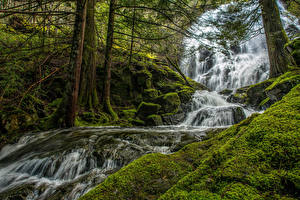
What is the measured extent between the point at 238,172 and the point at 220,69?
60.0 ft

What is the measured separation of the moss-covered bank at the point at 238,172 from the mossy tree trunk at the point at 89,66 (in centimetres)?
628

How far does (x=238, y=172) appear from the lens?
110 cm

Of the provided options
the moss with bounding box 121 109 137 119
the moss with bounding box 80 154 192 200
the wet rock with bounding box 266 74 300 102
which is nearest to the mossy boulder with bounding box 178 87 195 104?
the moss with bounding box 121 109 137 119

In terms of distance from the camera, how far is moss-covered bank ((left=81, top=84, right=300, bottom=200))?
964 millimetres

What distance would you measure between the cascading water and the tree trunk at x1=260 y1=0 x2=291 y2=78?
2.14 ft

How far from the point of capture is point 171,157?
1.94 meters

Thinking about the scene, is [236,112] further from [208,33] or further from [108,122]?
[108,122]

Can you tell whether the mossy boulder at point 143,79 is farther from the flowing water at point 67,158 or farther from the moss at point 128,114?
the flowing water at point 67,158

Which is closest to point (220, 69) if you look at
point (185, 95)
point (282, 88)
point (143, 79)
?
point (185, 95)

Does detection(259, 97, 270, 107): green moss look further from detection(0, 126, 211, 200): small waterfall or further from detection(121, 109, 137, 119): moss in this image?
detection(121, 109, 137, 119): moss

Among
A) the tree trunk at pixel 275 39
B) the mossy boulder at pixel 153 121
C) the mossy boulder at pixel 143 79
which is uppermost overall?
→ the tree trunk at pixel 275 39

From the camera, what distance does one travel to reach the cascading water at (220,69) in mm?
6188

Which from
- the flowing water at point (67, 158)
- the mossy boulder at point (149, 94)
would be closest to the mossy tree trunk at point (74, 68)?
the flowing water at point (67, 158)

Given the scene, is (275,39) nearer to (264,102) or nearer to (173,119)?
(264,102)
